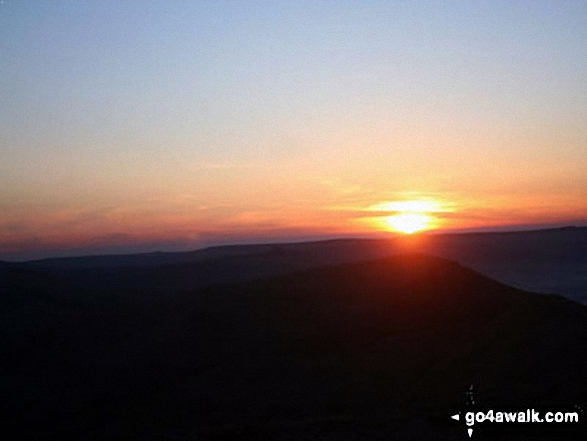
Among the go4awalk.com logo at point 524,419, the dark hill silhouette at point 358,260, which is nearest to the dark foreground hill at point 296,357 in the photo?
the go4awalk.com logo at point 524,419

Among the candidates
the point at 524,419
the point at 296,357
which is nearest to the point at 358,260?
the point at 296,357

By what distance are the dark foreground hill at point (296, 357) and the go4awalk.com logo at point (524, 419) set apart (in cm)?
56

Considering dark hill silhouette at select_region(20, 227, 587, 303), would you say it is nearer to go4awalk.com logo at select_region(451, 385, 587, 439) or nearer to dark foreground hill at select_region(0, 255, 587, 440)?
dark foreground hill at select_region(0, 255, 587, 440)

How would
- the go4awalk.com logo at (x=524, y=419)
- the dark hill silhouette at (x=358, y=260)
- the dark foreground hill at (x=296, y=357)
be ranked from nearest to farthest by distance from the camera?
the go4awalk.com logo at (x=524, y=419)
the dark foreground hill at (x=296, y=357)
the dark hill silhouette at (x=358, y=260)

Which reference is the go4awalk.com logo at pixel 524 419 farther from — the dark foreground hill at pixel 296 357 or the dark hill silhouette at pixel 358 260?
the dark hill silhouette at pixel 358 260

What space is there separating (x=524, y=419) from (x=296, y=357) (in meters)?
11.6

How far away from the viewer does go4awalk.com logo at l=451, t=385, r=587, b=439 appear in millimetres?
16875

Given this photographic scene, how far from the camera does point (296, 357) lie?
27.9 m

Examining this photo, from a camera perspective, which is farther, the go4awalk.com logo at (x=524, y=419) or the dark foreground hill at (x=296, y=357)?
the dark foreground hill at (x=296, y=357)

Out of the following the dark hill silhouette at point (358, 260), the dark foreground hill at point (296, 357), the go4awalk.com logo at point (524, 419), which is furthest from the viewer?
the dark hill silhouette at point (358, 260)

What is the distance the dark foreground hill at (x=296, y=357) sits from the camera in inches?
844

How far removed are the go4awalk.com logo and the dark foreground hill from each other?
558 millimetres

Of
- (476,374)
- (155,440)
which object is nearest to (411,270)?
(476,374)

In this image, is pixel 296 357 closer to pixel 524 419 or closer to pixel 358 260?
pixel 524 419
